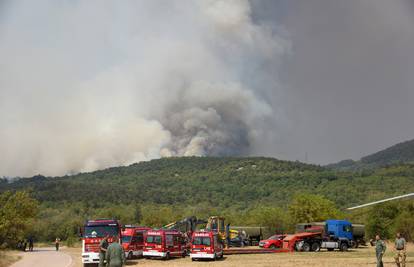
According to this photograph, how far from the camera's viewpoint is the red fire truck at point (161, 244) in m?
35.9

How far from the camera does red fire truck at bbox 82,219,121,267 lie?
98.4 feet

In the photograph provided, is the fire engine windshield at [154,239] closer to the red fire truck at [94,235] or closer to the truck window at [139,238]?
the truck window at [139,238]

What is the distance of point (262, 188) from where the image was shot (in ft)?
496

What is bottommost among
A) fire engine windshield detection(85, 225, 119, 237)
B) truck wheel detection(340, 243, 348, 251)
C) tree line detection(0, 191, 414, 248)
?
truck wheel detection(340, 243, 348, 251)

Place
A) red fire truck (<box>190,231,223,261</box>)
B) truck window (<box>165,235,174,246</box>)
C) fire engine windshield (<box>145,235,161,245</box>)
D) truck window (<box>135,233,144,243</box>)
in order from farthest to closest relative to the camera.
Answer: truck window (<box>135,233,144,243</box>)
truck window (<box>165,235,174,246</box>)
fire engine windshield (<box>145,235,161,245</box>)
red fire truck (<box>190,231,223,261</box>)

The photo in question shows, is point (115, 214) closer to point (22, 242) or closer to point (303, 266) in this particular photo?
point (22, 242)

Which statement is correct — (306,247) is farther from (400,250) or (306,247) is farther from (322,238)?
(400,250)

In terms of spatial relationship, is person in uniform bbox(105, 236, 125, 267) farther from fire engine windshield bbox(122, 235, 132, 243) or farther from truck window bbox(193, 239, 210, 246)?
fire engine windshield bbox(122, 235, 132, 243)

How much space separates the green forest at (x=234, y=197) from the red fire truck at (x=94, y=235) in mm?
28030

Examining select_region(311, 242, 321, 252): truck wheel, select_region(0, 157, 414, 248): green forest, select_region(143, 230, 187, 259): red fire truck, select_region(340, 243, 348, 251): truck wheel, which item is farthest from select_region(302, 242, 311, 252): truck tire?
select_region(0, 157, 414, 248): green forest

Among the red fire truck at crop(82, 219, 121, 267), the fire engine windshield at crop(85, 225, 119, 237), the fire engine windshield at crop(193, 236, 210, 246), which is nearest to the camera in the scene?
the red fire truck at crop(82, 219, 121, 267)

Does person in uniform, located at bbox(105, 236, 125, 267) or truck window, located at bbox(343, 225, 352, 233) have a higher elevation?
truck window, located at bbox(343, 225, 352, 233)

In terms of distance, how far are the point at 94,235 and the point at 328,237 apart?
22711 millimetres

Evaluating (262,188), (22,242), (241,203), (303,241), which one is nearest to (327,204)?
(303,241)
